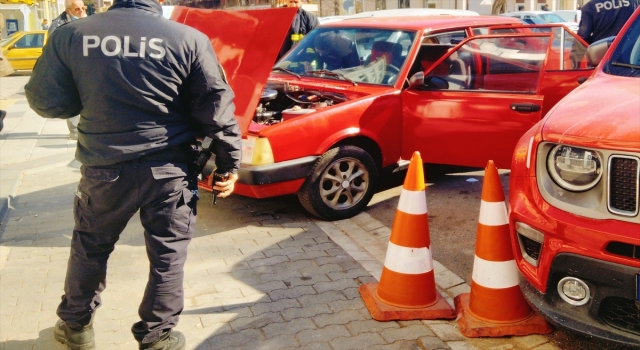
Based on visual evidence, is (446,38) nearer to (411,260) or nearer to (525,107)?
(525,107)

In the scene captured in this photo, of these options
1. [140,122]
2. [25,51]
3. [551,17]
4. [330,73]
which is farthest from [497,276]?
[551,17]

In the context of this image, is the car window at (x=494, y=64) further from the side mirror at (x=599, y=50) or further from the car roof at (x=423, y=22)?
the side mirror at (x=599, y=50)

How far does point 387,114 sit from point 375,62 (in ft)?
2.26

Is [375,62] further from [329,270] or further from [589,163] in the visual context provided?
[589,163]

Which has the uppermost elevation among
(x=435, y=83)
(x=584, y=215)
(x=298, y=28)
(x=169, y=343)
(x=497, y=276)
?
(x=298, y=28)

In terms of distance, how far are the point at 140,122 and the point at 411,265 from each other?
5.34ft

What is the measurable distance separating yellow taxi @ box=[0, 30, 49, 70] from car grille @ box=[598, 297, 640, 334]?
20.4m

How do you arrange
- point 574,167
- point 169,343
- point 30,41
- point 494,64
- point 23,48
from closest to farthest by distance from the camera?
point 574,167 → point 169,343 → point 494,64 → point 23,48 → point 30,41

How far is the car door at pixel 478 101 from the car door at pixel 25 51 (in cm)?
1780

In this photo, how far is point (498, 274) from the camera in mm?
3334

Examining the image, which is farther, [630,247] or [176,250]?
[176,250]

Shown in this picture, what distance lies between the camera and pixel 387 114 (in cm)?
537

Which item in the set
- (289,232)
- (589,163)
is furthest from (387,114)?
(589,163)

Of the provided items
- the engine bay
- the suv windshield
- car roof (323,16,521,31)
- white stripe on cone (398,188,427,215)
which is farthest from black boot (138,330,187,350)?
car roof (323,16,521,31)
